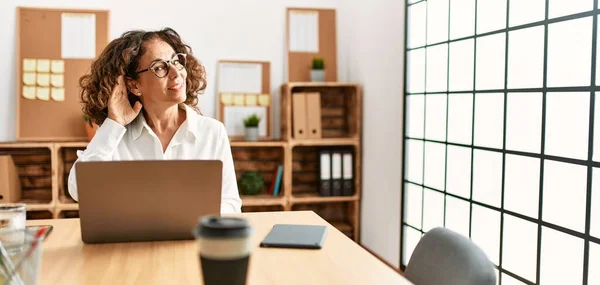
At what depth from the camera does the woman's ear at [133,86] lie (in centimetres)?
241

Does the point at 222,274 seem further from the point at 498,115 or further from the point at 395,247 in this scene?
the point at 395,247

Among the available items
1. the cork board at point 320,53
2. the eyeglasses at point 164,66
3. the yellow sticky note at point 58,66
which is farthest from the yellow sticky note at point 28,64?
the eyeglasses at point 164,66

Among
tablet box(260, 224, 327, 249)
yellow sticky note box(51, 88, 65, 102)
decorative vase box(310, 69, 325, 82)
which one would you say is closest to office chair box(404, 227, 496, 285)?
tablet box(260, 224, 327, 249)

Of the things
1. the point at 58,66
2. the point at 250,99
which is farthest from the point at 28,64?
the point at 250,99

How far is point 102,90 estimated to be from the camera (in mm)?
2383

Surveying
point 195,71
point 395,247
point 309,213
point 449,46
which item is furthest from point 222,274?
point 395,247

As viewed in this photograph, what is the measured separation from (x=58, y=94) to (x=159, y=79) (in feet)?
7.47

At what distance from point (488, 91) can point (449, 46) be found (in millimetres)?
513

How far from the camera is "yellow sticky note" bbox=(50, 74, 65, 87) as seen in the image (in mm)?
4258

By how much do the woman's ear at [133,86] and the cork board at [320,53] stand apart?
7.54 feet

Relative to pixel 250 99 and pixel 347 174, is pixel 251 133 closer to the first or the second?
pixel 250 99

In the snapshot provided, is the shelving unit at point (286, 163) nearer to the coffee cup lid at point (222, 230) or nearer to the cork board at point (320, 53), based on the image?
the cork board at point (320, 53)

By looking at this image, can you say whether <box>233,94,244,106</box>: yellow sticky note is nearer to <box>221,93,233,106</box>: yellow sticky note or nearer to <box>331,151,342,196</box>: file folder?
<box>221,93,233,106</box>: yellow sticky note

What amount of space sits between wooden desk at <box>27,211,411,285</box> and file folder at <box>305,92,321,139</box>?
109 inches
